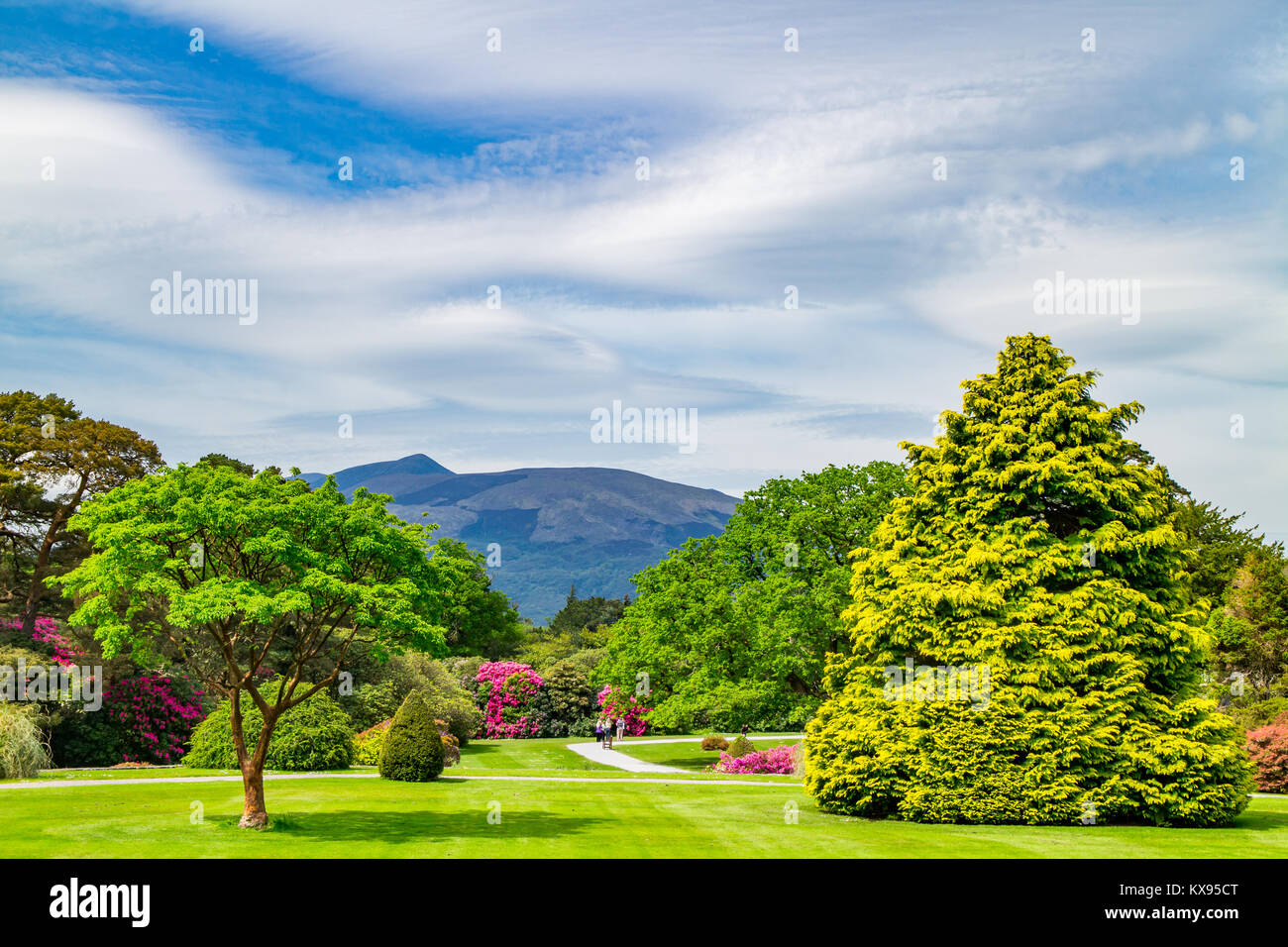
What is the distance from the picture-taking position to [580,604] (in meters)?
144

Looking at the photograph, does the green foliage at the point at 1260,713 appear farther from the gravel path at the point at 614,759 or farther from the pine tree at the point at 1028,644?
the gravel path at the point at 614,759

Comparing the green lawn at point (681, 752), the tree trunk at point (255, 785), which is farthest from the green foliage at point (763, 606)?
the tree trunk at point (255, 785)

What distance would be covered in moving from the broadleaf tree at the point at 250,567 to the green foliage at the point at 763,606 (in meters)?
14.9

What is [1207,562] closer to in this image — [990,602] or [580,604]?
[990,602]

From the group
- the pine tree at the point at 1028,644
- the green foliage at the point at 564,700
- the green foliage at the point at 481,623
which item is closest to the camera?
the pine tree at the point at 1028,644

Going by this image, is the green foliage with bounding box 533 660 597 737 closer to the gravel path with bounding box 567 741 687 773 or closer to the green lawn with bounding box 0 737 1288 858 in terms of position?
the gravel path with bounding box 567 741 687 773

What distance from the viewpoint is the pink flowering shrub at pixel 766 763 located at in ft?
115

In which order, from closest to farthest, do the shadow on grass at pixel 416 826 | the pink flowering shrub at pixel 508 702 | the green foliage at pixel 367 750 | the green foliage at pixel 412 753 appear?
the shadow on grass at pixel 416 826 < the green foliage at pixel 412 753 < the green foliage at pixel 367 750 < the pink flowering shrub at pixel 508 702

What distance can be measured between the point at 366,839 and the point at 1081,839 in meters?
12.6

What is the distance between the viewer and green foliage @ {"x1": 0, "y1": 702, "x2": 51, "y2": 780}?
2684 cm

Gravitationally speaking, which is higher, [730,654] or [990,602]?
[990,602]
